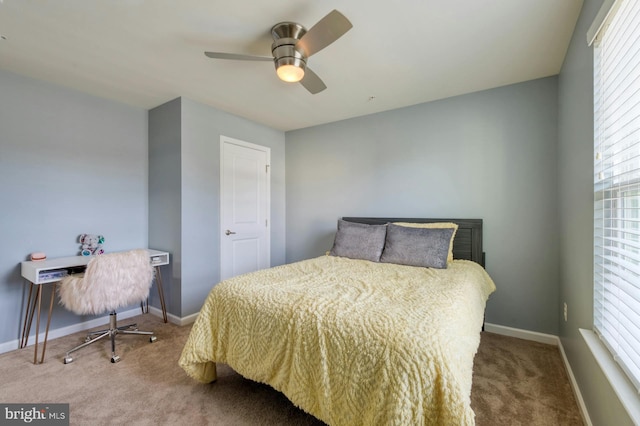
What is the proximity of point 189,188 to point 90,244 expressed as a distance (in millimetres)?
1108

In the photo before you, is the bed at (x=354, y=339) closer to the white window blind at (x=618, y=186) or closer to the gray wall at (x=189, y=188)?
the white window blind at (x=618, y=186)

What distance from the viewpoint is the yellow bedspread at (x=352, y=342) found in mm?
978

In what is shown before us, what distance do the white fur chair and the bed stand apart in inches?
37.5

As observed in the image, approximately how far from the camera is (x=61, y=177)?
2.58 meters

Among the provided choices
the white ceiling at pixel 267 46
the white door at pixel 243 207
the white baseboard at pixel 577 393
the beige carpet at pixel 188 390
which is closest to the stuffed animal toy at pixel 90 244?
the beige carpet at pixel 188 390

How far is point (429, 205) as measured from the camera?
2.91 m

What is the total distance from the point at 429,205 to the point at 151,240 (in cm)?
320

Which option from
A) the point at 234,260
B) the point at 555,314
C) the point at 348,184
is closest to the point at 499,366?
the point at 555,314

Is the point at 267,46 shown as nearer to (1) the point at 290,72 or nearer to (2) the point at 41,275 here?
(1) the point at 290,72

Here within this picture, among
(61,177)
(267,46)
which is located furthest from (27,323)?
(267,46)

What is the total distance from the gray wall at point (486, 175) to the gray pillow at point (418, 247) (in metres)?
0.51

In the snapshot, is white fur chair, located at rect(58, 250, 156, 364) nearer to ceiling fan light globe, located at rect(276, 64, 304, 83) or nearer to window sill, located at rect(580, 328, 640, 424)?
ceiling fan light globe, located at rect(276, 64, 304, 83)

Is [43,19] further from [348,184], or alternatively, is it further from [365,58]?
[348,184]

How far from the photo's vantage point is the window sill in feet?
3.04
